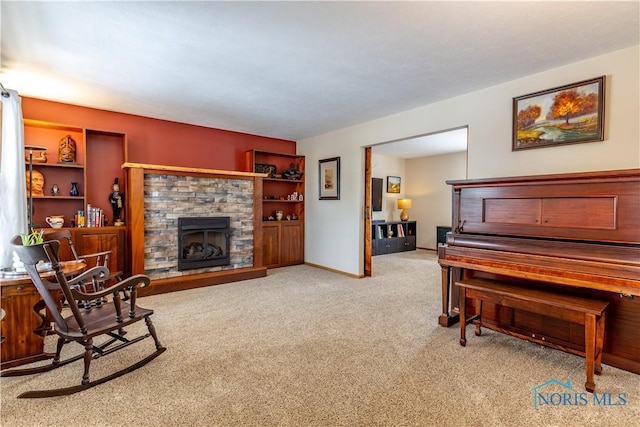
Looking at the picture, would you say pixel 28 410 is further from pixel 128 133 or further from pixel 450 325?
pixel 128 133

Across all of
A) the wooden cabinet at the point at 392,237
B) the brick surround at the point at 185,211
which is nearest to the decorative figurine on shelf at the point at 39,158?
the brick surround at the point at 185,211

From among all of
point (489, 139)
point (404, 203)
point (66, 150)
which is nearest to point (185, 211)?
point (66, 150)

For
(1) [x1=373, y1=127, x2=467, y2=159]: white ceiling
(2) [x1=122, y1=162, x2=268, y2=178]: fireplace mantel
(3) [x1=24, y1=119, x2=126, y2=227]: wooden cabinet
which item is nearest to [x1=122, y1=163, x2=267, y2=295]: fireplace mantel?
(2) [x1=122, y1=162, x2=268, y2=178]: fireplace mantel

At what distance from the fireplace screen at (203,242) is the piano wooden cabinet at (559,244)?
3.26 meters

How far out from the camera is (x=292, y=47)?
7.98 feet

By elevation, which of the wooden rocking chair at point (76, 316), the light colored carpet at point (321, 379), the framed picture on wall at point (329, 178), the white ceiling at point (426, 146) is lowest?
the light colored carpet at point (321, 379)

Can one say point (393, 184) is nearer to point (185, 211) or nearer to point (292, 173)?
point (292, 173)

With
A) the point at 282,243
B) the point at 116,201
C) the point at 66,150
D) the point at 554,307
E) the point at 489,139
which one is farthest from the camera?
the point at 282,243

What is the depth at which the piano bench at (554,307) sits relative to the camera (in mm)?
1996

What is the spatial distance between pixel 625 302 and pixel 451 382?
4.81 feet

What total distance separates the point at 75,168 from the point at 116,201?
0.64 meters

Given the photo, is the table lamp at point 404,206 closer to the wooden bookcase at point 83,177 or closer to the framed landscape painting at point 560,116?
the framed landscape painting at point 560,116

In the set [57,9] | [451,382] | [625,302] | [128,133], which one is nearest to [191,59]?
[57,9]

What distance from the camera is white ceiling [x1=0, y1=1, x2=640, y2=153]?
1.98 meters
